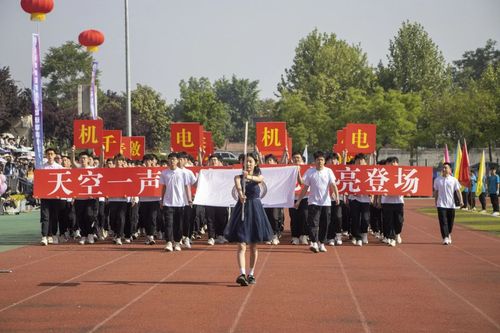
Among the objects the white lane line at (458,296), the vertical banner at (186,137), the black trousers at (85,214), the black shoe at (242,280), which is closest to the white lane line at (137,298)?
the black shoe at (242,280)

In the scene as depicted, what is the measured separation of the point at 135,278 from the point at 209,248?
5.30m

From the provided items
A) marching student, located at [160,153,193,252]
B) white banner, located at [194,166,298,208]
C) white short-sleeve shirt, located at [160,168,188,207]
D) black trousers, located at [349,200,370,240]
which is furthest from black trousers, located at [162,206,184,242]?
black trousers, located at [349,200,370,240]

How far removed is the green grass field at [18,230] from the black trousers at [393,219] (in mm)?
8110

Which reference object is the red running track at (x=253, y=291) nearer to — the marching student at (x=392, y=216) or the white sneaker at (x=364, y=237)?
the marching student at (x=392, y=216)

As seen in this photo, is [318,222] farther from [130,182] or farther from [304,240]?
[130,182]

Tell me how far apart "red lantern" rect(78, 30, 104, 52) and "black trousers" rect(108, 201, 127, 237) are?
14.5 m

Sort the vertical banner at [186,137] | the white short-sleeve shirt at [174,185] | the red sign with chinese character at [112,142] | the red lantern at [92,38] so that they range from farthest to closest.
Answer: the red lantern at [92,38] → the red sign with chinese character at [112,142] → the vertical banner at [186,137] → the white short-sleeve shirt at [174,185]

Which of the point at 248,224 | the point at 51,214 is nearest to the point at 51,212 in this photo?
the point at 51,214

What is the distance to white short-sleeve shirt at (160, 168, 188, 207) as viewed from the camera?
56.6 feet

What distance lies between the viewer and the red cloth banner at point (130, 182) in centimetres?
1902

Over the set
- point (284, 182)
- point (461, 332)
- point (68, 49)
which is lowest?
point (461, 332)

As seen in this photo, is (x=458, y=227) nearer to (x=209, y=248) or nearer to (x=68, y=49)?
(x=209, y=248)

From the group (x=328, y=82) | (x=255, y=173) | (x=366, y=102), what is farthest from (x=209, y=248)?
(x=328, y=82)

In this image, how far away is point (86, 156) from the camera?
66.1 feet
